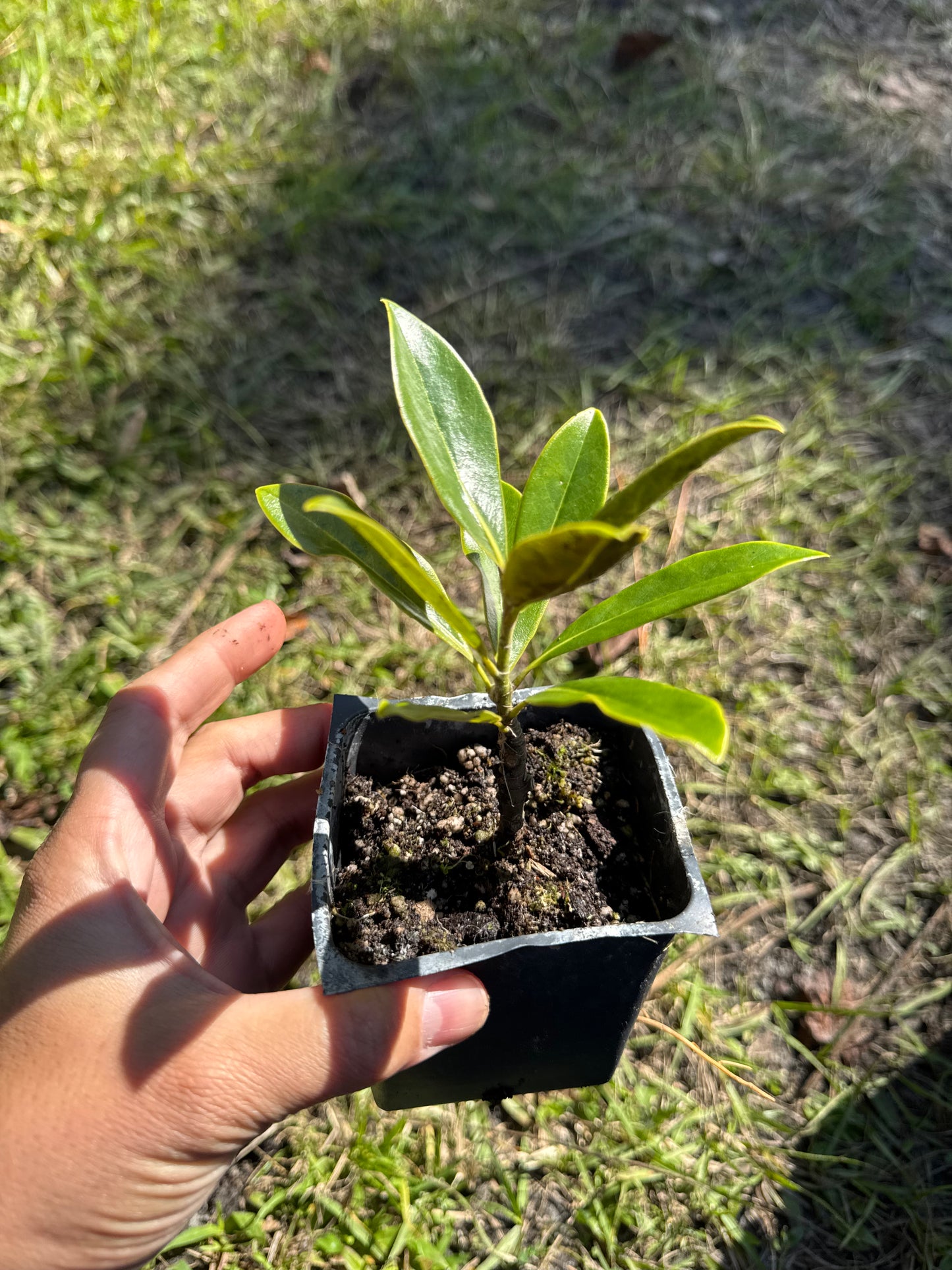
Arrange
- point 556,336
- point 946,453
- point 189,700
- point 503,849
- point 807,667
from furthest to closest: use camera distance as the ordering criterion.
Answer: point 556,336, point 946,453, point 807,667, point 189,700, point 503,849

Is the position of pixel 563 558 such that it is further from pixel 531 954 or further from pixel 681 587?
pixel 531 954

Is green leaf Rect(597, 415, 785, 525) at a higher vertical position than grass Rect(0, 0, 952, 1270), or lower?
higher

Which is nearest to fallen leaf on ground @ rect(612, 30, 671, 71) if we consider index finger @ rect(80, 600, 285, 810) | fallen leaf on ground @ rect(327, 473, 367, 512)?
fallen leaf on ground @ rect(327, 473, 367, 512)

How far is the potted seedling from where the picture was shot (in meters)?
0.96

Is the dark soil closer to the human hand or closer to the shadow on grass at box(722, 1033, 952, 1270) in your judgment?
the human hand

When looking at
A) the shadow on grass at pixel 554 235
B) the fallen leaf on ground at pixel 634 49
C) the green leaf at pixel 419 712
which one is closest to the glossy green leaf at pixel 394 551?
the green leaf at pixel 419 712

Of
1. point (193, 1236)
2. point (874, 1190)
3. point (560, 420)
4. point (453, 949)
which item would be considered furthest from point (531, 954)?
point (560, 420)

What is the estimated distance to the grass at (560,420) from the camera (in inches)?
63.7

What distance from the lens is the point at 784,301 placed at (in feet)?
9.16

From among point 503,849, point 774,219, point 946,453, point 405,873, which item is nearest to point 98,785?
point 405,873

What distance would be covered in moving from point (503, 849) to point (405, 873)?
0.48 feet

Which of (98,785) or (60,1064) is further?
(98,785)

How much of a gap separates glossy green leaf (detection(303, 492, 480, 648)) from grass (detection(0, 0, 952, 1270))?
1123mm

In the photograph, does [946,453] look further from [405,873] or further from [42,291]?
[42,291]
